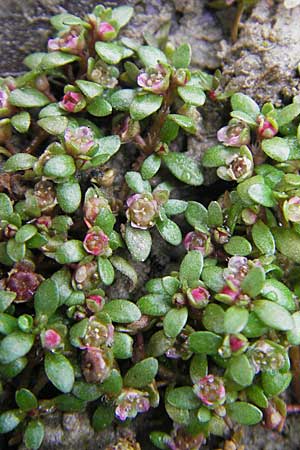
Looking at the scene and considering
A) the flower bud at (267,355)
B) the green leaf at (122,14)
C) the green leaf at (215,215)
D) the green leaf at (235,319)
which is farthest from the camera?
the green leaf at (122,14)

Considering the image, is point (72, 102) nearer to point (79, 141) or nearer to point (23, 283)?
point (79, 141)

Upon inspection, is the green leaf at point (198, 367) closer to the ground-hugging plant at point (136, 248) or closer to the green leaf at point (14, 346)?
the ground-hugging plant at point (136, 248)

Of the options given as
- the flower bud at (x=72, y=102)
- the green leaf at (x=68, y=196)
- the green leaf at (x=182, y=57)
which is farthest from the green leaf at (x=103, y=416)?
the green leaf at (x=182, y=57)

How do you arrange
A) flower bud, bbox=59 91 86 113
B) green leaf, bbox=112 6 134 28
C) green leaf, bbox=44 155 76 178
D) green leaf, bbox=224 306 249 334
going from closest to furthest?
green leaf, bbox=224 306 249 334 → green leaf, bbox=44 155 76 178 → flower bud, bbox=59 91 86 113 → green leaf, bbox=112 6 134 28

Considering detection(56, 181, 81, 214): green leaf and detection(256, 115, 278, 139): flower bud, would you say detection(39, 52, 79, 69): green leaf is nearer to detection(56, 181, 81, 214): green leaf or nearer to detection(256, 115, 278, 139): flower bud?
detection(56, 181, 81, 214): green leaf

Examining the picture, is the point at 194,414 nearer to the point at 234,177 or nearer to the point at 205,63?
the point at 234,177

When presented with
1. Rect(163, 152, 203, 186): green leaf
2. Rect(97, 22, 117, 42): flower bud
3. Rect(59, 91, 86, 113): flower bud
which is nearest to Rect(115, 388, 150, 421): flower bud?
Rect(163, 152, 203, 186): green leaf

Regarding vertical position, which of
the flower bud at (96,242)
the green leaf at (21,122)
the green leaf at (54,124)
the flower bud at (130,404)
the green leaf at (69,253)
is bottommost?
the flower bud at (130,404)
